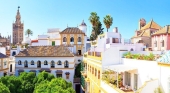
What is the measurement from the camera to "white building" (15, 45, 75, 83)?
131 ft

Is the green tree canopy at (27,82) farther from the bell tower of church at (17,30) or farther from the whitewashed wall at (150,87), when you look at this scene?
the bell tower of church at (17,30)

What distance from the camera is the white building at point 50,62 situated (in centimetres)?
3988

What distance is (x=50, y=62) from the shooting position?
1580 inches

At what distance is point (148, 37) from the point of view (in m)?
47.9

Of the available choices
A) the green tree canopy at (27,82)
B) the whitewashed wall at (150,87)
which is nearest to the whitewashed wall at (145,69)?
the whitewashed wall at (150,87)

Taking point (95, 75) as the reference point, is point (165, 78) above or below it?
above

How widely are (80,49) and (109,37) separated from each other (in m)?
19.1

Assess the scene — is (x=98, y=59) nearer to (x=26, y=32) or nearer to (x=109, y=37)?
(x=109, y=37)

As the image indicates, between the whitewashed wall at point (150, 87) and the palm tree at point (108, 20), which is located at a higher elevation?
the palm tree at point (108, 20)

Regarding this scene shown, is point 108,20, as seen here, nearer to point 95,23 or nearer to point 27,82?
point 95,23

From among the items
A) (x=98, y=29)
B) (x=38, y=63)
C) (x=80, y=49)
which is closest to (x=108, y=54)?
(x=38, y=63)

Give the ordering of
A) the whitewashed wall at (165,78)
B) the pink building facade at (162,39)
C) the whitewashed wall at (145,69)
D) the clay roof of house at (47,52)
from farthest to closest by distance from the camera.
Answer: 1. the clay roof of house at (47,52)
2. the pink building facade at (162,39)
3. the whitewashed wall at (145,69)
4. the whitewashed wall at (165,78)

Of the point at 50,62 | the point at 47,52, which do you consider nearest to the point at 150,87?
the point at 50,62

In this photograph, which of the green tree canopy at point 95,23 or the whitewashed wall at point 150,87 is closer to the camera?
the whitewashed wall at point 150,87
